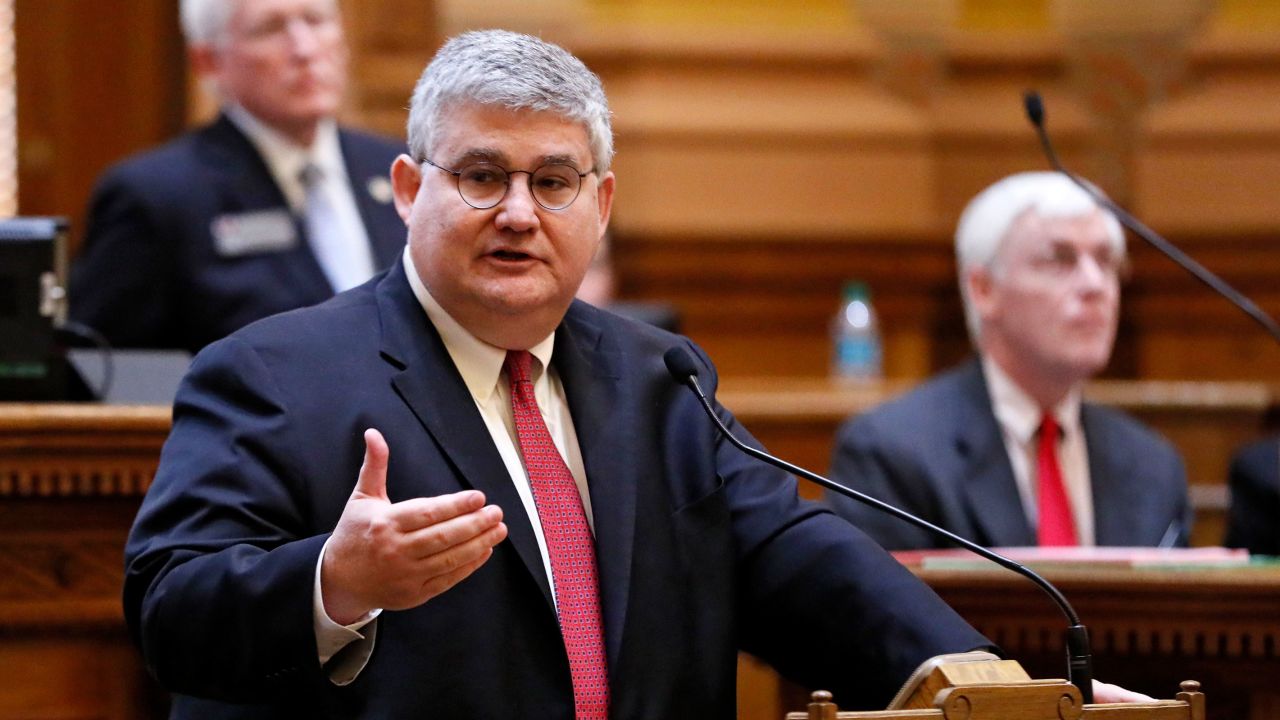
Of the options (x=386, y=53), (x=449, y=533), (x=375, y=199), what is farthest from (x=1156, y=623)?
(x=386, y=53)

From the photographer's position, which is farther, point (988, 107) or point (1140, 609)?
point (988, 107)

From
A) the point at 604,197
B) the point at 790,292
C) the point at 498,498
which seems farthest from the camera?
the point at 790,292

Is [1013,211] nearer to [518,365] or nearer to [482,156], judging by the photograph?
[518,365]

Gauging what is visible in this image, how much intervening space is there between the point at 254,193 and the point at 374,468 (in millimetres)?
1981

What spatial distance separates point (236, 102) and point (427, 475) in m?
1.92

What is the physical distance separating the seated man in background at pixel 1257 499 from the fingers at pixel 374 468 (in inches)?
98.0

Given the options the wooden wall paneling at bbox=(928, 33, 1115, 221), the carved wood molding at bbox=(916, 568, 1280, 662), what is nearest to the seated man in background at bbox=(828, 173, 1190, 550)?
the carved wood molding at bbox=(916, 568, 1280, 662)

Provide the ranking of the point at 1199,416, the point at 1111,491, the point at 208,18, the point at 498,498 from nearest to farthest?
1. the point at 498,498
2. the point at 1111,491
3. the point at 208,18
4. the point at 1199,416

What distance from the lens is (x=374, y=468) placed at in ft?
6.12

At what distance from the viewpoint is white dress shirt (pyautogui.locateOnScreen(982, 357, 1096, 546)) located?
3.64 m

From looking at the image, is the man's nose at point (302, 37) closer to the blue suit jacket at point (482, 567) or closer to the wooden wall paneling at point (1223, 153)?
the blue suit jacket at point (482, 567)

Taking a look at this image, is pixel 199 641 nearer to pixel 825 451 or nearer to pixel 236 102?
pixel 236 102

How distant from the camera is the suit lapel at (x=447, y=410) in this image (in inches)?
85.4

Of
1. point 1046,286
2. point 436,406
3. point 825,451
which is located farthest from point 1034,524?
point 436,406
